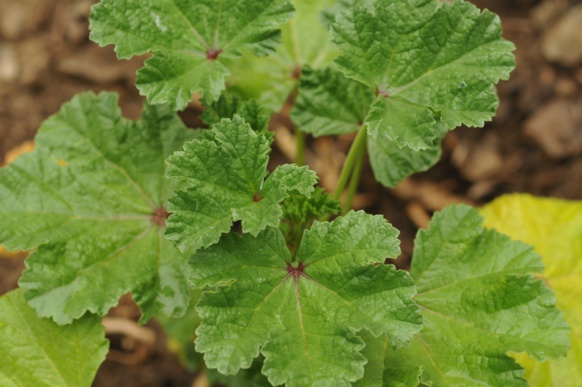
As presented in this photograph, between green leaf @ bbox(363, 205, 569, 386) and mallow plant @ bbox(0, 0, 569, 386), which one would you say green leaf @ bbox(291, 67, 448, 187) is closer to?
mallow plant @ bbox(0, 0, 569, 386)

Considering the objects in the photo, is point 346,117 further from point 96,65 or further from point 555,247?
point 96,65

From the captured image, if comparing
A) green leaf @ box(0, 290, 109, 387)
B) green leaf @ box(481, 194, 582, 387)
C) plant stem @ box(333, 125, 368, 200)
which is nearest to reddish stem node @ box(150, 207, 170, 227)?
green leaf @ box(0, 290, 109, 387)

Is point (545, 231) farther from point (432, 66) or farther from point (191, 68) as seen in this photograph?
point (191, 68)

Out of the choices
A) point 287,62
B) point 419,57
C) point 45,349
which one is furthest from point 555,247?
point 45,349

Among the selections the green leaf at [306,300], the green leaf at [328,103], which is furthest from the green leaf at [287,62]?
the green leaf at [306,300]

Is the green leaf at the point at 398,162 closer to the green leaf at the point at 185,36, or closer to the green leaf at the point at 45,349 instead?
the green leaf at the point at 185,36

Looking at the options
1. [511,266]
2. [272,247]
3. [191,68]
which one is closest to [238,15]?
[191,68]

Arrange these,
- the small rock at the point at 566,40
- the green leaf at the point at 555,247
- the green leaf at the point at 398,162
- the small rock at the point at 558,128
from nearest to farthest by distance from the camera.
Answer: the green leaf at the point at 398,162 → the green leaf at the point at 555,247 → the small rock at the point at 558,128 → the small rock at the point at 566,40
